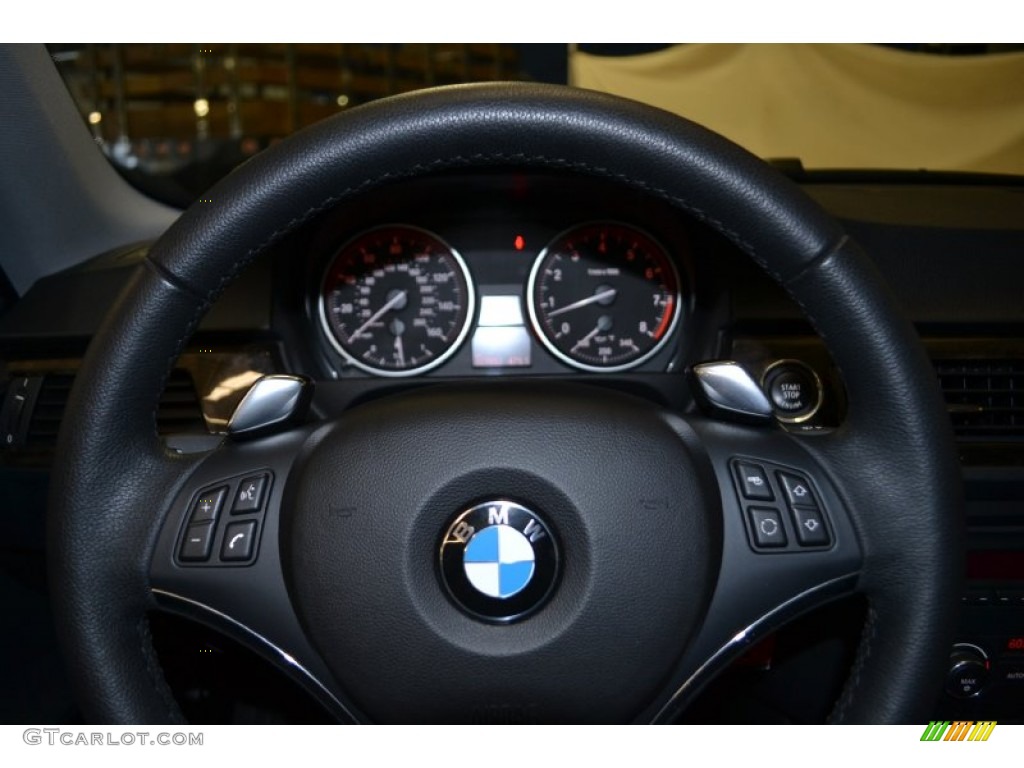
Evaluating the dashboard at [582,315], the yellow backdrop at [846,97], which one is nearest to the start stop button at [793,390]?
the dashboard at [582,315]

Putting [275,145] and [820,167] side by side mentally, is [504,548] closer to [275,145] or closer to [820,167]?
[275,145]

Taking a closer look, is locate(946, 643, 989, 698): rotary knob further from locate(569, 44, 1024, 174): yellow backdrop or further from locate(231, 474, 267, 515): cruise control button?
locate(569, 44, 1024, 174): yellow backdrop

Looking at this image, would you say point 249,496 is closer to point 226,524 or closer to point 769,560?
point 226,524

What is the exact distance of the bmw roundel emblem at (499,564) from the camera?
91cm

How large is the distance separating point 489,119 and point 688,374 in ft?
1.05

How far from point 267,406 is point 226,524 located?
114mm

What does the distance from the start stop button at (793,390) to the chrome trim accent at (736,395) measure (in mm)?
687

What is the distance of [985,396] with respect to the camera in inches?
62.8

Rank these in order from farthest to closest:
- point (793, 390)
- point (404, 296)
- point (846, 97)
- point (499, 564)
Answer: point (846, 97) < point (404, 296) < point (793, 390) < point (499, 564)

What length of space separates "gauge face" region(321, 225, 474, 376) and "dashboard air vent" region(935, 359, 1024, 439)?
0.78m

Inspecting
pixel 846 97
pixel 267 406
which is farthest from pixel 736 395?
pixel 846 97

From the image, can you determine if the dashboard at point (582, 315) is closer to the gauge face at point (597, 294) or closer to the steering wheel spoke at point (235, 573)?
the gauge face at point (597, 294)
